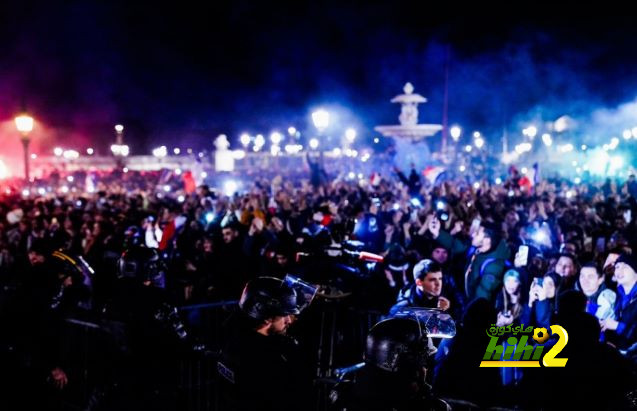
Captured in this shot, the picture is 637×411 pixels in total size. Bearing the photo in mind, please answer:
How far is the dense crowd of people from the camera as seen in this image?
13.9 ft

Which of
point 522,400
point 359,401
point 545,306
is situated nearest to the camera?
point 359,401

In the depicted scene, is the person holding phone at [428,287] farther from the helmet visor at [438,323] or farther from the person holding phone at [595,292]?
the helmet visor at [438,323]

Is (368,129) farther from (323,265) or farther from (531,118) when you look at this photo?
(323,265)

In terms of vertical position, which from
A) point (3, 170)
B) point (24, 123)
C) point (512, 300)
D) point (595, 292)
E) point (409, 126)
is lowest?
point (512, 300)

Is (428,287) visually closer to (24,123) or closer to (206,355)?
(206,355)

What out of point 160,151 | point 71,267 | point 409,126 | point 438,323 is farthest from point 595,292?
point 160,151

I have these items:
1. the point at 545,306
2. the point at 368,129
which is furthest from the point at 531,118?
the point at 545,306

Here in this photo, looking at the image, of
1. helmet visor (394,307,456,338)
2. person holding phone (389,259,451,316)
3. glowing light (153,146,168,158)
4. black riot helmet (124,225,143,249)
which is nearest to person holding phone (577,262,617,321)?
person holding phone (389,259,451,316)

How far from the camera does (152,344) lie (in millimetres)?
4621

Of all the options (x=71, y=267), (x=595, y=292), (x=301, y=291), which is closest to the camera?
(x=301, y=291)

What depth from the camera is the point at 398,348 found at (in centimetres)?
251

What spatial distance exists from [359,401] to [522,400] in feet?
7.48

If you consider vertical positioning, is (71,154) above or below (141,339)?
above

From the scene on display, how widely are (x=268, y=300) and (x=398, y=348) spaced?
1110 millimetres
